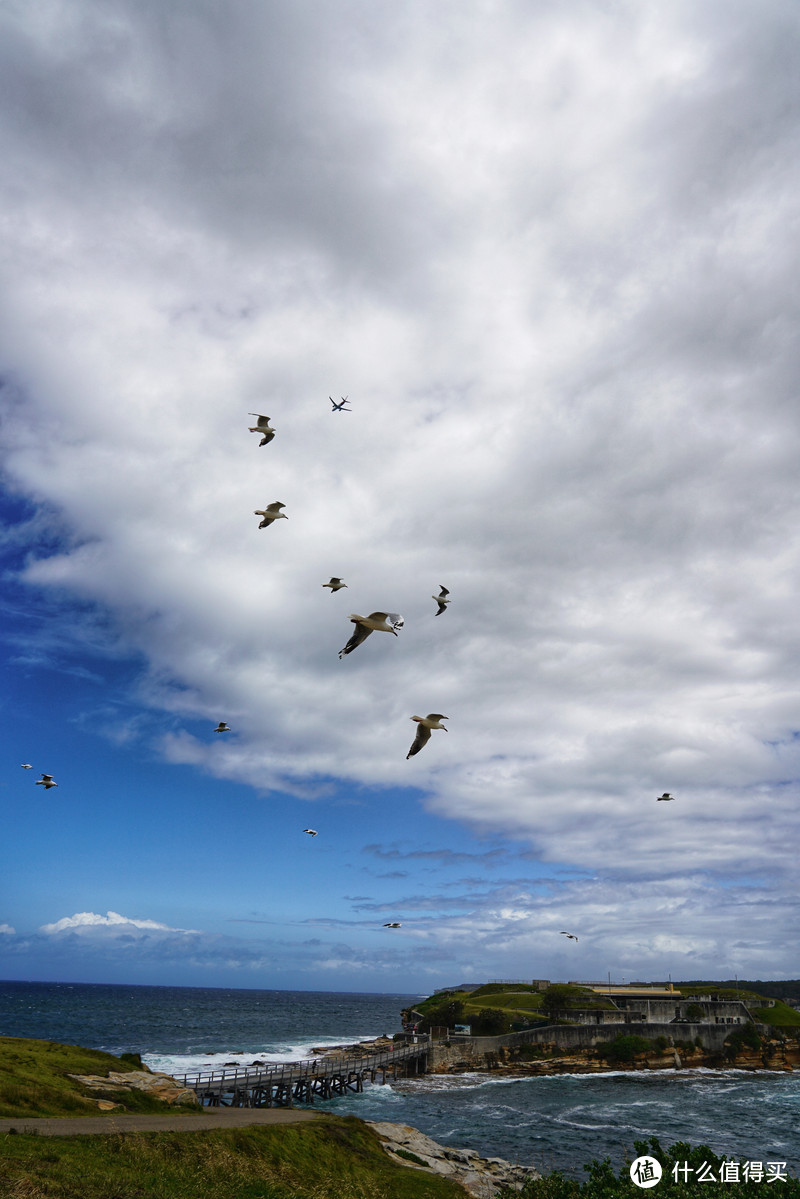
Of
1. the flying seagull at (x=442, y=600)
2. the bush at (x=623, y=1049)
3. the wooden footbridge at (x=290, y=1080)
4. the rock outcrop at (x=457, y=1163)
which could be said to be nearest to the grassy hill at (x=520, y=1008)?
the bush at (x=623, y=1049)

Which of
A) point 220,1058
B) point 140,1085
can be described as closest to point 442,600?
point 140,1085

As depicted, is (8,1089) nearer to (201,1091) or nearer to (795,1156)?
(201,1091)

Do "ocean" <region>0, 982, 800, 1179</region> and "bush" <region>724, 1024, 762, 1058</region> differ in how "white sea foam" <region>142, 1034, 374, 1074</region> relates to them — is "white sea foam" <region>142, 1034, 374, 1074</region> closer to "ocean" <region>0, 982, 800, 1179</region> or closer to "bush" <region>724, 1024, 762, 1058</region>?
"ocean" <region>0, 982, 800, 1179</region>

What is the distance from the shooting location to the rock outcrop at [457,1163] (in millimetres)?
38250

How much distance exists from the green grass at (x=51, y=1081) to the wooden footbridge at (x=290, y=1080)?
9989mm

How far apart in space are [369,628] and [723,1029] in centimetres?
10970

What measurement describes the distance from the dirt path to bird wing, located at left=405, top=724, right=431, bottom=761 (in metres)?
17.3

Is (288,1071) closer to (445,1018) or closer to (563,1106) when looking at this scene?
(563,1106)

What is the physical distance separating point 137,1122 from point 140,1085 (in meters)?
10.6

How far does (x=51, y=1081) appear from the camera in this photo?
109 ft

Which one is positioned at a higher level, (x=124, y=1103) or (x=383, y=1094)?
(x=124, y=1103)

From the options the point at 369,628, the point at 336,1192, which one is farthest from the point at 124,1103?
the point at 369,628

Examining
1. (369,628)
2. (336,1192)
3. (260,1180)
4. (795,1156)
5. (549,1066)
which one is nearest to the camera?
(369,628)

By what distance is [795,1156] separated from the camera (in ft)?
170
